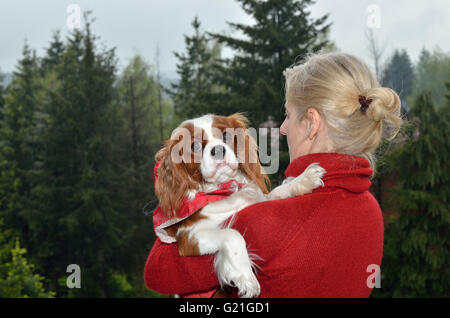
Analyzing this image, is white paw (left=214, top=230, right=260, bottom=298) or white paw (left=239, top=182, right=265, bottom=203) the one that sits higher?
white paw (left=239, top=182, right=265, bottom=203)

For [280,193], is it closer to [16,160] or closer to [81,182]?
[81,182]

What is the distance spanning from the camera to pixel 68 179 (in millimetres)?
28828

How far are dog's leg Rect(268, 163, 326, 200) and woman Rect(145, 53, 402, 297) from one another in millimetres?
52

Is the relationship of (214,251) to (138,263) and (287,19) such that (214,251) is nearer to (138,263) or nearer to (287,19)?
(287,19)

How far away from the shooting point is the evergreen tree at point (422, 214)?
58.7 ft

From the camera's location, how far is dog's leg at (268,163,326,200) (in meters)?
2.61

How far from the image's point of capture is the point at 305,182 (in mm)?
2705

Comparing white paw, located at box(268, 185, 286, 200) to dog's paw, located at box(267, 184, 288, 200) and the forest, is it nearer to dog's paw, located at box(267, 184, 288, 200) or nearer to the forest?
dog's paw, located at box(267, 184, 288, 200)

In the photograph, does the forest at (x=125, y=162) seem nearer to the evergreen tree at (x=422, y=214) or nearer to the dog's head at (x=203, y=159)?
the evergreen tree at (x=422, y=214)

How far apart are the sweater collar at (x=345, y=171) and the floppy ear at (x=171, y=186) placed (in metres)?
0.95

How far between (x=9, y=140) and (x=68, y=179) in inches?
284

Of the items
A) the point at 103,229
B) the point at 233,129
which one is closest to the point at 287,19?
the point at 103,229

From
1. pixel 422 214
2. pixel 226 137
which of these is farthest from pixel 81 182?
pixel 226 137

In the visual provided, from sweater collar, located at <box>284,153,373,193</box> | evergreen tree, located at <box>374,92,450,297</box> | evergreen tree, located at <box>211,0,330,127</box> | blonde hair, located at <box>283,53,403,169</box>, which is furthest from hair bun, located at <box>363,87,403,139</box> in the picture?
evergreen tree, located at <box>211,0,330,127</box>
